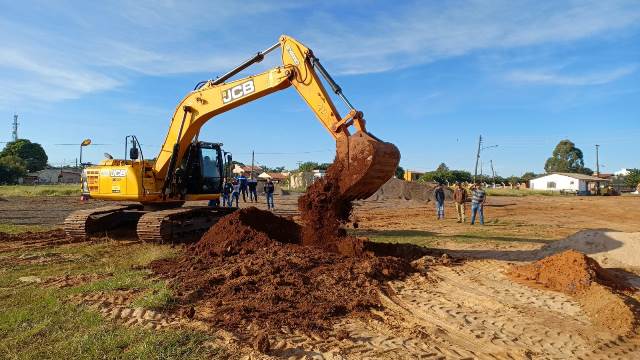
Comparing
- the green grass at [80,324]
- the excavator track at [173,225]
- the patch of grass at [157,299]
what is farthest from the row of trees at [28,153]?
the patch of grass at [157,299]

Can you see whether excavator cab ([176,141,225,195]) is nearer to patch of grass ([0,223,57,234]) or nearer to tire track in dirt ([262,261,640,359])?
patch of grass ([0,223,57,234])

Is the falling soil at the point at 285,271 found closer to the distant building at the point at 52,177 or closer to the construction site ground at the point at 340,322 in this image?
the construction site ground at the point at 340,322

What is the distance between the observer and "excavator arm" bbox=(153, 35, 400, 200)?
9.02 metres

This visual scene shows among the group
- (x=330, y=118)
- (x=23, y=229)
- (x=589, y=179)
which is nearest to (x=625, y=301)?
(x=330, y=118)

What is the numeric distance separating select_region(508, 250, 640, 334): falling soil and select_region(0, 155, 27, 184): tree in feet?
248

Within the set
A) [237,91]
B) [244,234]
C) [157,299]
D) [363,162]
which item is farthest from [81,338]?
[237,91]

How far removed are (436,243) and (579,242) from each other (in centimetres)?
349

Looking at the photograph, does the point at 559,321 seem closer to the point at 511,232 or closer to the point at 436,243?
the point at 436,243

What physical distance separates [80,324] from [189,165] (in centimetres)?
830

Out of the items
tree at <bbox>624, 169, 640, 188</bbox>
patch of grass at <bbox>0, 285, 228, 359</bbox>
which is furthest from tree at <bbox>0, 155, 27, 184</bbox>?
tree at <bbox>624, 169, 640, 188</bbox>

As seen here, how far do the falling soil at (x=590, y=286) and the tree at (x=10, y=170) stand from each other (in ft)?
248

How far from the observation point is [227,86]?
12.2m

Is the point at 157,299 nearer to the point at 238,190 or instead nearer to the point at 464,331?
the point at 464,331

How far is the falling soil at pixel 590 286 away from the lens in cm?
630
